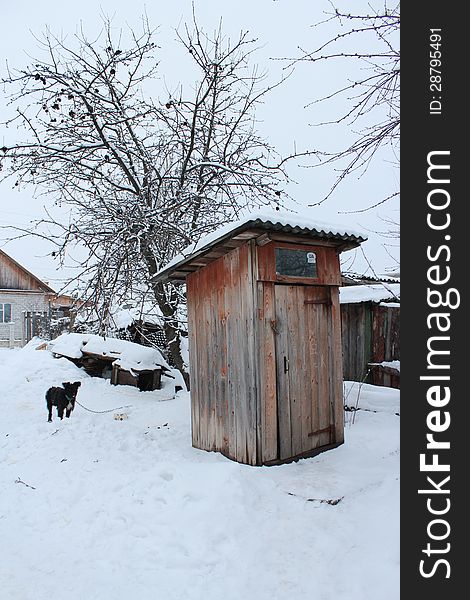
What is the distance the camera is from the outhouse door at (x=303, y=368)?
4320mm

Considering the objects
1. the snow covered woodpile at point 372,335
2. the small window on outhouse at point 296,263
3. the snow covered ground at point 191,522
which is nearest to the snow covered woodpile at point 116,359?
the snow covered ground at point 191,522

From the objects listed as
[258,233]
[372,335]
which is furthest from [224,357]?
[372,335]

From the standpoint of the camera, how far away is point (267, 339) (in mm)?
4219

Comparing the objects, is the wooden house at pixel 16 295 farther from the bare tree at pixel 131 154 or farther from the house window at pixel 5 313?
the bare tree at pixel 131 154

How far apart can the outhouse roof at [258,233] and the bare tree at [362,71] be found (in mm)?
802

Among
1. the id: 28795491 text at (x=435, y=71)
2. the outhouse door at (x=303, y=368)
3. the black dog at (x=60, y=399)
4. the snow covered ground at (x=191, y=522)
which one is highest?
the id: 28795491 text at (x=435, y=71)

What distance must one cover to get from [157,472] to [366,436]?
8.07ft

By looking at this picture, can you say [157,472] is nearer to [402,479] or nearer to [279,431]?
[279,431]

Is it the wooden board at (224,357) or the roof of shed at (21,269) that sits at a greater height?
the roof of shed at (21,269)

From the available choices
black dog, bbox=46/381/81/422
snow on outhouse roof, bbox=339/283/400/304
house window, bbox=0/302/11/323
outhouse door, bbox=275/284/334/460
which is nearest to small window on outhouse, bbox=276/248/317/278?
outhouse door, bbox=275/284/334/460

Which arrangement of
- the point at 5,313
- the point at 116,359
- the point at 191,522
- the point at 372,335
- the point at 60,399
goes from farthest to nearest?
the point at 5,313
the point at 116,359
the point at 372,335
the point at 60,399
the point at 191,522

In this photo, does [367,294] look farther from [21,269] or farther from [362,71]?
[21,269]

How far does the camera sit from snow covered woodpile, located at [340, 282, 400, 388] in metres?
7.40

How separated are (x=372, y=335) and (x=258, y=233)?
4.40 m
